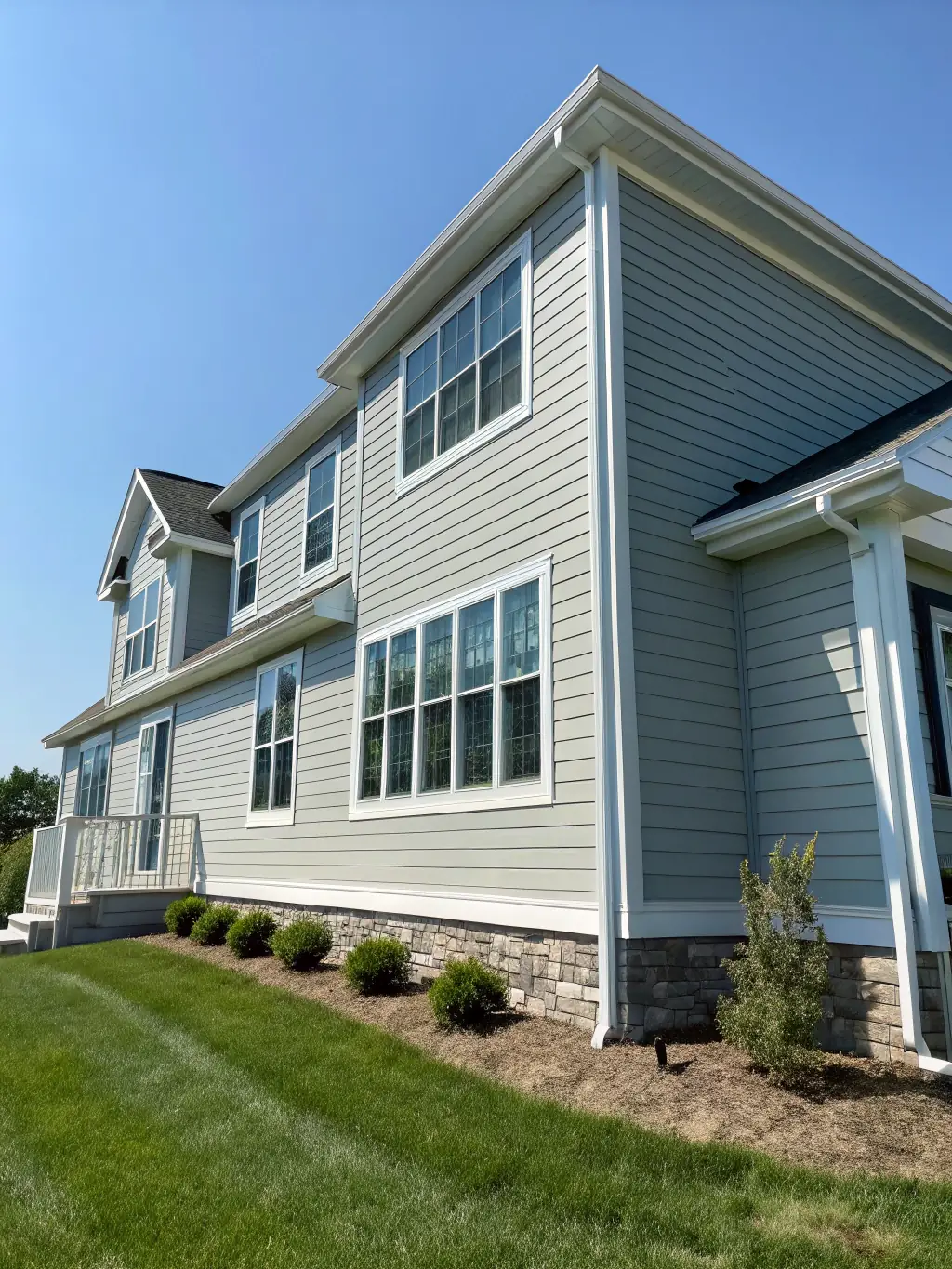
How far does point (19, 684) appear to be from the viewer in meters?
40.5

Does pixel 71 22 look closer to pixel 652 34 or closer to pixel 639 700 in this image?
pixel 652 34

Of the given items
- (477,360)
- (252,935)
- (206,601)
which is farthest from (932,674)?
(206,601)

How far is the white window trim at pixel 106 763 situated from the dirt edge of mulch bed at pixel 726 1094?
1430 centimetres

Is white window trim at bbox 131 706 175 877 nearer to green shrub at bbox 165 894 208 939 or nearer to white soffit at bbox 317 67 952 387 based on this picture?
green shrub at bbox 165 894 208 939

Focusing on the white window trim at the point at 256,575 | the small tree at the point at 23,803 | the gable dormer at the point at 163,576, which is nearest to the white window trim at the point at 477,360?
the white window trim at the point at 256,575

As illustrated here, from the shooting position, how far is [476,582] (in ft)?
29.4

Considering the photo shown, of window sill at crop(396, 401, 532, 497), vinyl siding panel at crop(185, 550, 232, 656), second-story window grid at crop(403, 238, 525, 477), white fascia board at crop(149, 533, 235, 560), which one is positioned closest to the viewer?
window sill at crop(396, 401, 532, 497)

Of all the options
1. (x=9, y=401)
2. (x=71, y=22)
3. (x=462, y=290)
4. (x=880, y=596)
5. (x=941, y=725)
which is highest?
(x=71, y=22)

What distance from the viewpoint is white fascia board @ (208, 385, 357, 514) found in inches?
499

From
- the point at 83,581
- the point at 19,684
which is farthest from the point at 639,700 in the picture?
the point at 19,684

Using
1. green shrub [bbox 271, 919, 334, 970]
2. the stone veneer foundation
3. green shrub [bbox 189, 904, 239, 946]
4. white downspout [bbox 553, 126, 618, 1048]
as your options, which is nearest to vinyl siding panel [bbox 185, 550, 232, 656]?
green shrub [bbox 189, 904, 239, 946]

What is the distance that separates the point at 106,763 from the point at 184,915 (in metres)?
8.04

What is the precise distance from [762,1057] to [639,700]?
2.62 metres

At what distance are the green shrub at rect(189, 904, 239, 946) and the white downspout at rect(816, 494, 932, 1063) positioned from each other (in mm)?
8279
